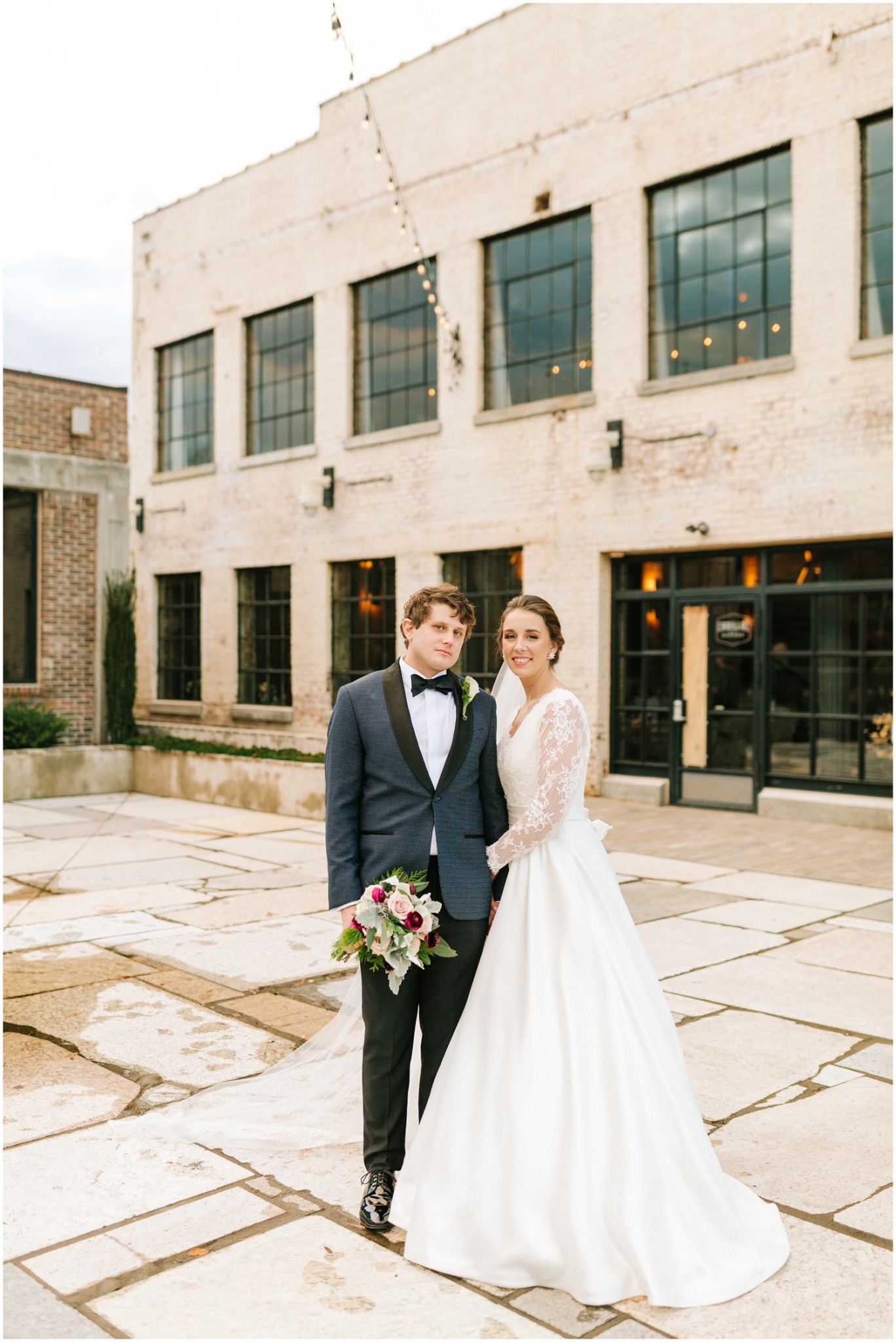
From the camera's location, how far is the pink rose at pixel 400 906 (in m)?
3.25

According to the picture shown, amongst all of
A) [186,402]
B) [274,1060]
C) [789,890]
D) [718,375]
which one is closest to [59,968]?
[274,1060]

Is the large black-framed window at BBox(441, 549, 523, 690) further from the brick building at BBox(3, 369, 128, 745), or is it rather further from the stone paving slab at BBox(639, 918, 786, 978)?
the stone paving slab at BBox(639, 918, 786, 978)

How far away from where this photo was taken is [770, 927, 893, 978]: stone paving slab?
6.30 meters

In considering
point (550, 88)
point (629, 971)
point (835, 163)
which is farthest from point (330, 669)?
point (629, 971)

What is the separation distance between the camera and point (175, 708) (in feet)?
63.0

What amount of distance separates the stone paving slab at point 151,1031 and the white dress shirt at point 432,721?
1899 millimetres

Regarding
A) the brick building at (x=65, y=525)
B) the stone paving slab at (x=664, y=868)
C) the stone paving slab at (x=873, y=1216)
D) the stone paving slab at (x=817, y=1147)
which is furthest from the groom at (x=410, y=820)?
the brick building at (x=65, y=525)

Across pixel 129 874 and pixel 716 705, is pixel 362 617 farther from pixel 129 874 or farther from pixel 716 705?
pixel 129 874

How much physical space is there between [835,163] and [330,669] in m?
9.06

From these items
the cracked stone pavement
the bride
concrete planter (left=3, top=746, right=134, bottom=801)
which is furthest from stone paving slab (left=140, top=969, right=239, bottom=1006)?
concrete planter (left=3, top=746, right=134, bottom=801)

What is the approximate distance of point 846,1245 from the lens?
10.7ft

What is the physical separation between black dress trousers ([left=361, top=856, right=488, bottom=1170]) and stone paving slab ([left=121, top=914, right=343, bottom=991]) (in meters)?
2.51

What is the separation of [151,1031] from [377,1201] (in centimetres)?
212

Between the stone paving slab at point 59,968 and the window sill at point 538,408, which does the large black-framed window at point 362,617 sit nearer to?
the window sill at point 538,408
